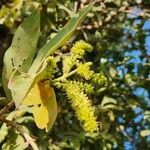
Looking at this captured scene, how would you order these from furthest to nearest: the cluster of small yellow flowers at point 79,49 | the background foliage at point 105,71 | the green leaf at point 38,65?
the background foliage at point 105,71
the cluster of small yellow flowers at point 79,49
the green leaf at point 38,65

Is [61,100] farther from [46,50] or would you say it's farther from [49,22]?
[46,50]

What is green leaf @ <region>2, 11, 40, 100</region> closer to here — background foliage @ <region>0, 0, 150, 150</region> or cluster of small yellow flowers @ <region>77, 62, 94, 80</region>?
cluster of small yellow flowers @ <region>77, 62, 94, 80</region>

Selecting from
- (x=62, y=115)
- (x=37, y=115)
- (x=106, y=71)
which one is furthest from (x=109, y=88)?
(x=37, y=115)

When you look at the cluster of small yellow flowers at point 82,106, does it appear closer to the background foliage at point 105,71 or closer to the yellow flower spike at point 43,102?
the yellow flower spike at point 43,102

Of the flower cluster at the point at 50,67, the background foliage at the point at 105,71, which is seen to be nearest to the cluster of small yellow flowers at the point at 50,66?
the flower cluster at the point at 50,67

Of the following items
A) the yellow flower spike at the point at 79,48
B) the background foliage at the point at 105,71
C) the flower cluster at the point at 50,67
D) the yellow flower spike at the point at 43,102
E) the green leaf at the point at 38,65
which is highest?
the green leaf at the point at 38,65

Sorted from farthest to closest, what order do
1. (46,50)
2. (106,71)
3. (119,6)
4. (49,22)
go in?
(119,6) < (106,71) < (49,22) < (46,50)

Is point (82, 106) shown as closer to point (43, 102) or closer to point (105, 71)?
point (43, 102)

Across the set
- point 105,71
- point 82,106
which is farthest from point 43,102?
point 105,71
